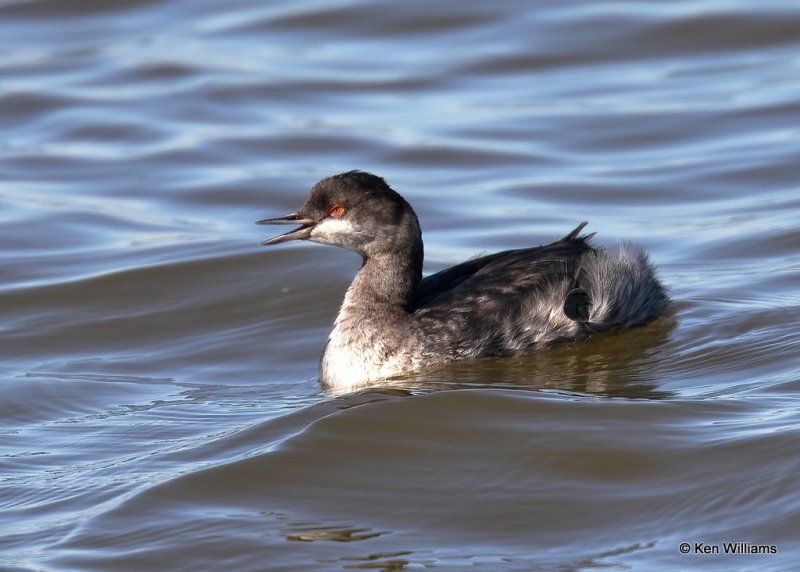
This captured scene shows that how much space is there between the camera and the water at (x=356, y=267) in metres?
6.35

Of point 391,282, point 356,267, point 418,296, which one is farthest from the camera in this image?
point 356,267

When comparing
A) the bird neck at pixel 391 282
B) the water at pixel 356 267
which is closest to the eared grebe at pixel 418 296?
Result: the bird neck at pixel 391 282

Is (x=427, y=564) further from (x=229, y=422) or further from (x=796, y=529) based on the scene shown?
(x=229, y=422)

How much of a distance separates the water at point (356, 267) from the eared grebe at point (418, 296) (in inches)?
7.2

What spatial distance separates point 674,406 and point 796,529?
4.67ft

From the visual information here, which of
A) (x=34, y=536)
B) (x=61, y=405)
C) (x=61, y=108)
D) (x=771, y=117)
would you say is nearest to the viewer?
(x=34, y=536)

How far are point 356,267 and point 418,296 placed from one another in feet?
6.52

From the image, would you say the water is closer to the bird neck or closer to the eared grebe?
the eared grebe

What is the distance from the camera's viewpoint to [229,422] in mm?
7742

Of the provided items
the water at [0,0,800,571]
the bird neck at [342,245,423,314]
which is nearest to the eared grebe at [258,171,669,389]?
the bird neck at [342,245,423,314]

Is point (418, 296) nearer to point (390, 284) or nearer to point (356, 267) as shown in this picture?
point (390, 284)

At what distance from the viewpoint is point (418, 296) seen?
878 centimetres

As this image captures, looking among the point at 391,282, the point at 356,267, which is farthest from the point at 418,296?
the point at 356,267

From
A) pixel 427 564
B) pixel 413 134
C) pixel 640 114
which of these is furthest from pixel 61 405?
pixel 640 114
